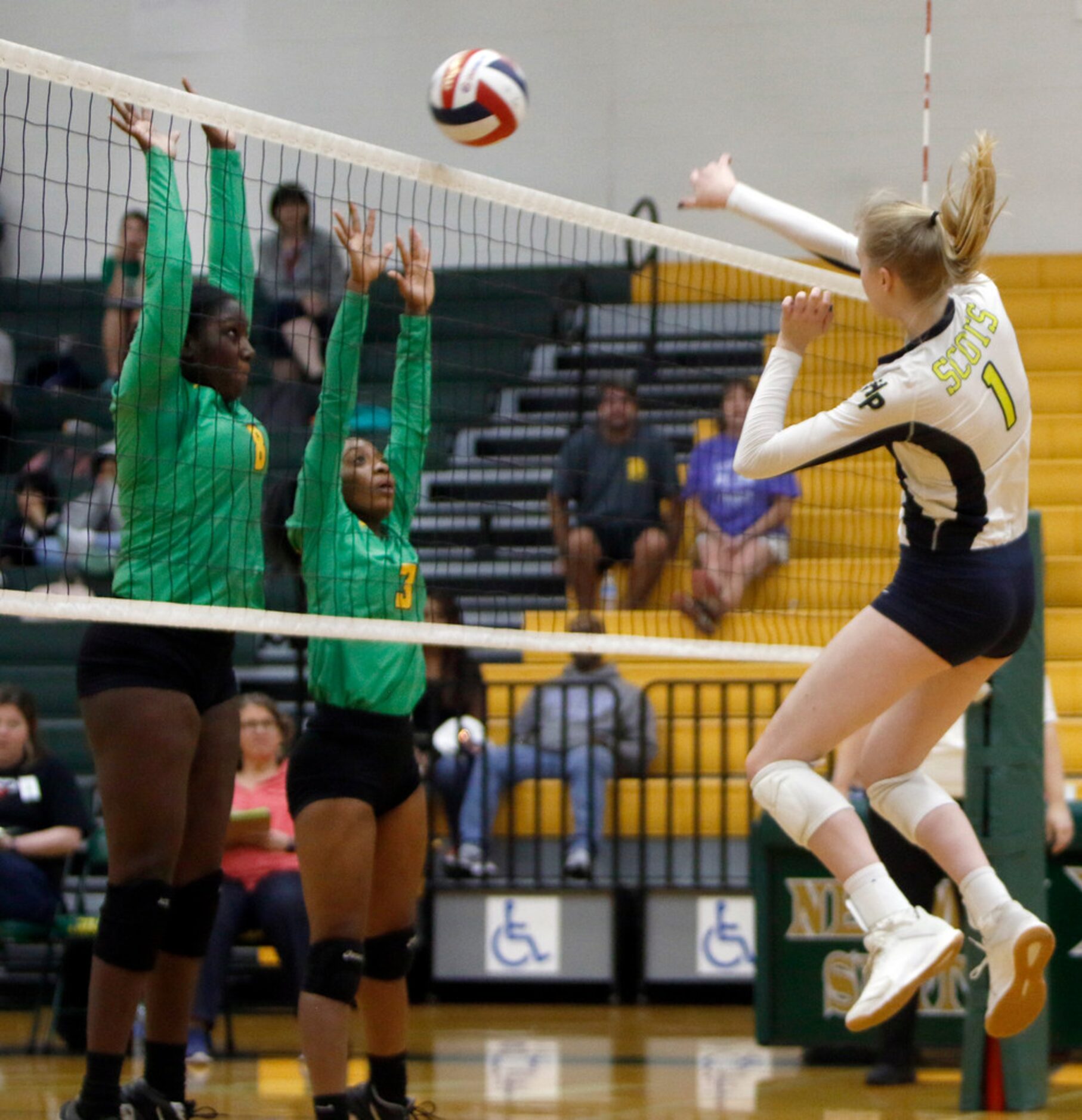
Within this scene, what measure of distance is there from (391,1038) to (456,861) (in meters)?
3.54

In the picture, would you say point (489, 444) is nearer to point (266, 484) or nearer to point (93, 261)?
point (266, 484)

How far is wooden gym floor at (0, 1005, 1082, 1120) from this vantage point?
5504 millimetres

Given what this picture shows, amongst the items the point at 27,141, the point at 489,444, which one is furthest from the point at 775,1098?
the point at 27,141

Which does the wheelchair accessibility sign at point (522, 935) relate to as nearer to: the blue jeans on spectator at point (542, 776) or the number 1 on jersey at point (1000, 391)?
the blue jeans on spectator at point (542, 776)

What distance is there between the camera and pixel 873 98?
41.1ft

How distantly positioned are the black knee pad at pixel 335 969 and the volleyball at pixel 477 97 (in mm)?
2021

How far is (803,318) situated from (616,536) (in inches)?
151

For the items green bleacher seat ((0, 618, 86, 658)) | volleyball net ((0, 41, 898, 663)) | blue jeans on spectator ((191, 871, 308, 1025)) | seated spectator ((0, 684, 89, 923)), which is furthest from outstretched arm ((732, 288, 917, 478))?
green bleacher seat ((0, 618, 86, 658))

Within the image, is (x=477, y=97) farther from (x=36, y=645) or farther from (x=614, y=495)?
(x=36, y=645)

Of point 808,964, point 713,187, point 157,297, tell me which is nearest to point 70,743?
point 808,964

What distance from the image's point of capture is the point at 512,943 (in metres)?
8.23

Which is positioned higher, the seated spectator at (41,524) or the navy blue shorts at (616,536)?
the seated spectator at (41,524)

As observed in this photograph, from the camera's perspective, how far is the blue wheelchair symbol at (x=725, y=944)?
320 inches

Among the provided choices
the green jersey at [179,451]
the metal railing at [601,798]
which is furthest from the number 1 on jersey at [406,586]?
the metal railing at [601,798]
